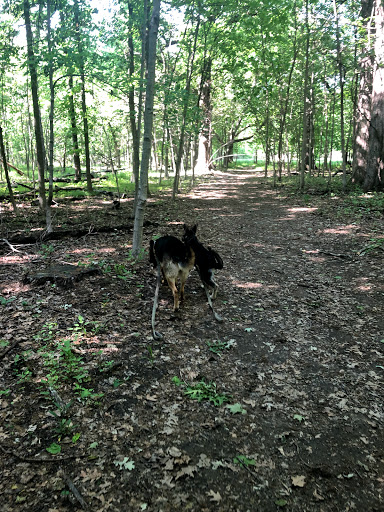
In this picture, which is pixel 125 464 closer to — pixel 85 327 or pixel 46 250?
pixel 85 327

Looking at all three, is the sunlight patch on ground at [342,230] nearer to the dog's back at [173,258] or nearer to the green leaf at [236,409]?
the dog's back at [173,258]

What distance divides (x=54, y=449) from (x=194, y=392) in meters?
1.49

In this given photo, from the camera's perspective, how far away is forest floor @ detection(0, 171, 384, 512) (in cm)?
255

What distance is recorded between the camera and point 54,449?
281 centimetres

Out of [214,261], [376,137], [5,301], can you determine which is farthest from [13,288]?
[376,137]

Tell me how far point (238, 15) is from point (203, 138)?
17224 mm

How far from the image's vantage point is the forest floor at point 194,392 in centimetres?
255

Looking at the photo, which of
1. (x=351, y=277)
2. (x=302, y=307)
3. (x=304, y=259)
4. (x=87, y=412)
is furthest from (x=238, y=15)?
(x=87, y=412)

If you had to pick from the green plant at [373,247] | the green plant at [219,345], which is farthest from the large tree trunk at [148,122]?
the green plant at [373,247]

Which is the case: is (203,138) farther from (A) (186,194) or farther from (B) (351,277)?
(B) (351,277)

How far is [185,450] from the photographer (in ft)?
9.55

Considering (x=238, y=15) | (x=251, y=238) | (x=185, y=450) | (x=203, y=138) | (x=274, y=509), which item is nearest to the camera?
(x=274, y=509)

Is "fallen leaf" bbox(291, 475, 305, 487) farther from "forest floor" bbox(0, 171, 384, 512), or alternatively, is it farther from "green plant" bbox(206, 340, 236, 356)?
"green plant" bbox(206, 340, 236, 356)

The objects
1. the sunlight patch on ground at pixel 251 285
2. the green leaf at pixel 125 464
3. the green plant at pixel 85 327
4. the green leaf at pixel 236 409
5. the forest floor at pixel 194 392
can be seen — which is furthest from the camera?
the sunlight patch on ground at pixel 251 285
